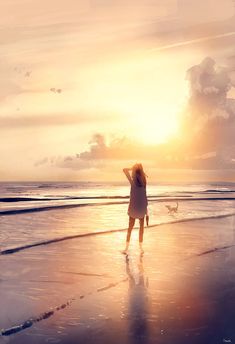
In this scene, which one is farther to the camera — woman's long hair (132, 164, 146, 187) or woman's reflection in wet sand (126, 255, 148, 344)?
woman's long hair (132, 164, 146, 187)

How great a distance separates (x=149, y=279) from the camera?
9.41 m

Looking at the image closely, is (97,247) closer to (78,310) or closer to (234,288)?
(234,288)

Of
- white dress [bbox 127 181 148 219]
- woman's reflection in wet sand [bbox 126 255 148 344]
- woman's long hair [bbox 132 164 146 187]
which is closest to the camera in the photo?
woman's reflection in wet sand [bbox 126 255 148 344]

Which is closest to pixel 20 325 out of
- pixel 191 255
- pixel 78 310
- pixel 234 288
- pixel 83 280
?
pixel 78 310

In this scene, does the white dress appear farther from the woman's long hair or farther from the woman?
the woman's long hair

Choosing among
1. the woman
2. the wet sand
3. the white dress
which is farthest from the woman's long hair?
the wet sand

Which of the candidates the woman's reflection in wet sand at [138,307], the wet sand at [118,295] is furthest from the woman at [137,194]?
the woman's reflection in wet sand at [138,307]

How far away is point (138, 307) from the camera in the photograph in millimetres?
7277

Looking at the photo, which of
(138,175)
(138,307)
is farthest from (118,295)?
(138,175)

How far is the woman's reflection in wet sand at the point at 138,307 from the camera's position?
5950 millimetres

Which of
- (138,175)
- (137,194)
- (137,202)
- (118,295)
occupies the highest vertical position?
(138,175)

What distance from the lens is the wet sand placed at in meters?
6.04

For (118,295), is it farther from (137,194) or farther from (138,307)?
(137,194)

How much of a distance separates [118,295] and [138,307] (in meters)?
0.85
